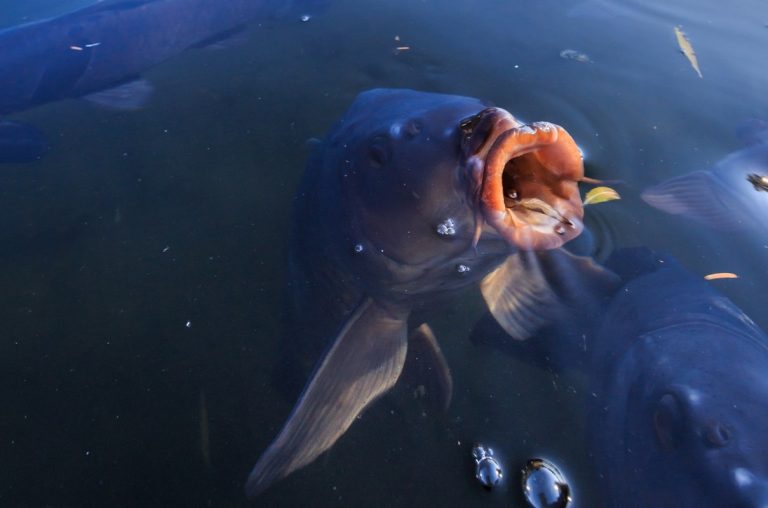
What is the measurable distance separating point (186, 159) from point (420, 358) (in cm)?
195

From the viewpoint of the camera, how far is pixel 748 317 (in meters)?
2.00

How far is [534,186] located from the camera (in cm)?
149

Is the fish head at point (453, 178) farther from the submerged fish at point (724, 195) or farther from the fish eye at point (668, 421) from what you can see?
the submerged fish at point (724, 195)

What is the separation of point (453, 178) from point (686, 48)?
10.2 ft

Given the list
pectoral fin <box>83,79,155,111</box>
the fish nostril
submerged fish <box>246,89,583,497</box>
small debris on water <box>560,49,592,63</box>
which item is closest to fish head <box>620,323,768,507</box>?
submerged fish <box>246,89,583,497</box>

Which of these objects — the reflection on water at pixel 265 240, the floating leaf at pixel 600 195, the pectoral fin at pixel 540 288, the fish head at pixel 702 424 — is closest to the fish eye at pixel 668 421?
the fish head at pixel 702 424

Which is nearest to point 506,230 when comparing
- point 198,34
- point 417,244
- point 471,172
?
point 471,172

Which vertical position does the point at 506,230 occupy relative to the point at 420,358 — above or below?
above

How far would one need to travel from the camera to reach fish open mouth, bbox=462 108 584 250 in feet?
4.28

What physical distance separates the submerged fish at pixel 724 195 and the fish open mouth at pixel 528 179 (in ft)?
4.37

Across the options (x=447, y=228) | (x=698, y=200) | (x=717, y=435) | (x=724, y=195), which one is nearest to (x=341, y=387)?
(x=447, y=228)

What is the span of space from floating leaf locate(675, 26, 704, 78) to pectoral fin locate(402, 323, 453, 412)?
9.24ft

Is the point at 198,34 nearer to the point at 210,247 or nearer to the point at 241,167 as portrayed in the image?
the point at 241,167

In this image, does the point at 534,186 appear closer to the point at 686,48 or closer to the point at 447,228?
the point at 447,228
